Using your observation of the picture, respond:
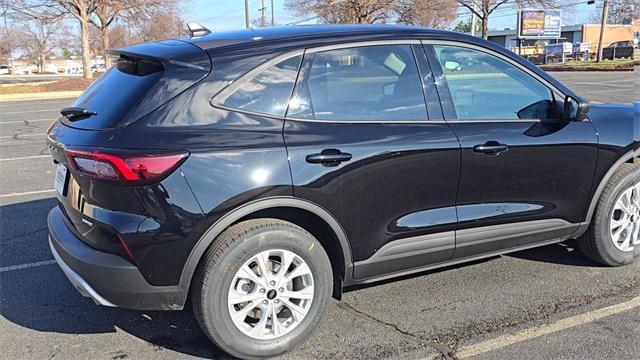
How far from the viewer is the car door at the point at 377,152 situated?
10.0 feet

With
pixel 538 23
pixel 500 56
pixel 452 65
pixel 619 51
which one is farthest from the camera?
pixel 538 23

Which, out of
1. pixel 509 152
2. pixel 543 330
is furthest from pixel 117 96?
pixel 543 330

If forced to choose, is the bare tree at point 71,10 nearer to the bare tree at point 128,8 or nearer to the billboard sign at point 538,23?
the bare tree at point 128,8

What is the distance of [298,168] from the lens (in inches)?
117

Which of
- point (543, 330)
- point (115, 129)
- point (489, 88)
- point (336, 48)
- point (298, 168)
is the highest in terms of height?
point (336, 48)

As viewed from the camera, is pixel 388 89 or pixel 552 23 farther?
pixel 552 23

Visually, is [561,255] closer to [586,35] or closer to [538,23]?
[538,23]

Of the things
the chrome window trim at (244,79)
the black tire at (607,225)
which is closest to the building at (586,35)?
the black tire at (607,225)

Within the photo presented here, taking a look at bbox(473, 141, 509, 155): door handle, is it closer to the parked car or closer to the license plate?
the license plate

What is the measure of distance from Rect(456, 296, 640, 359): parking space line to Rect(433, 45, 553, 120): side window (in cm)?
132

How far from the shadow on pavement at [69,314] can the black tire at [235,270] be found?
0.71 feet

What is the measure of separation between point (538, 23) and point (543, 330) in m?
54.2

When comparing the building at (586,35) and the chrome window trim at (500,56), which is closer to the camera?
the chrome window trim at (500,56)

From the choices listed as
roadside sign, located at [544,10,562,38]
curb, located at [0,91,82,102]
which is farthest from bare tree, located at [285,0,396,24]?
roadside sign, located at [544,10,562,38]
